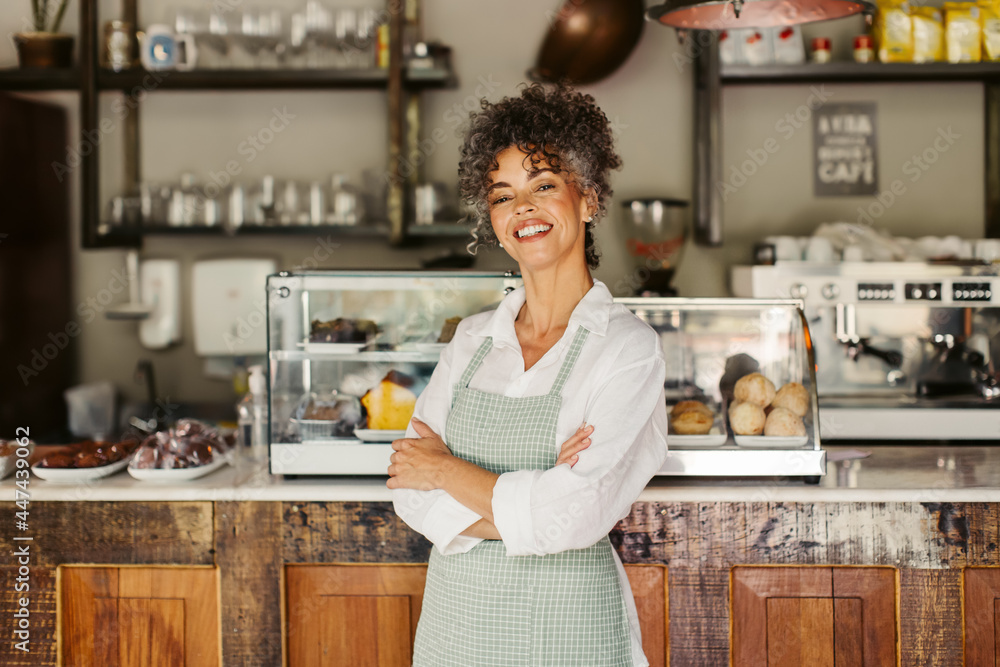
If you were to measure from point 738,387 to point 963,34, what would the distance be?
1.84 meters

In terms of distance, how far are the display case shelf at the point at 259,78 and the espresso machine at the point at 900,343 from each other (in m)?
1.42

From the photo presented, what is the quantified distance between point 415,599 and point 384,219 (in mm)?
1609

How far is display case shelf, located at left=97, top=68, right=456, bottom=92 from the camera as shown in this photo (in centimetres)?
301

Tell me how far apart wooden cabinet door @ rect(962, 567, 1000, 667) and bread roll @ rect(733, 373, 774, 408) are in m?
0.58

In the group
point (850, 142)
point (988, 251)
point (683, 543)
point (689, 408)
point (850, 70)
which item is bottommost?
point (683, 543)

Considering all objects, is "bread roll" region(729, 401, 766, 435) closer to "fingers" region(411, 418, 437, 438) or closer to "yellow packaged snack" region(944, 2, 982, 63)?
"fingers" region(411, 418, 437, 438)

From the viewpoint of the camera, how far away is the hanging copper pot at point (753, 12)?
1835 mm

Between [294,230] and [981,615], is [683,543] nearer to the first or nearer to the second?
[981,615]

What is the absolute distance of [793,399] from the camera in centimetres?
201

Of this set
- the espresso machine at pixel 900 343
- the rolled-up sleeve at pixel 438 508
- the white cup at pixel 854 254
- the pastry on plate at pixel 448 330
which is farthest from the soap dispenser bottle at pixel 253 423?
the white cup at pixel 854 254

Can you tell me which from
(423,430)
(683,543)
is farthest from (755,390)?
(423,430)

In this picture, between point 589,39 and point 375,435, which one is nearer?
point 375,435

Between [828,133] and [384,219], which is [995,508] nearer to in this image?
[828,133]

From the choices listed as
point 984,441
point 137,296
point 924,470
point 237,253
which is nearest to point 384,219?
point 237,253
